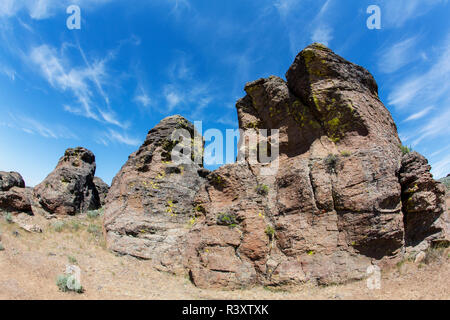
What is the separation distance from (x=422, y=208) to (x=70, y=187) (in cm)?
2297

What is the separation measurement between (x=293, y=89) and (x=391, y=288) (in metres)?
11.5

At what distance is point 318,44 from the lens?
15109 millimetres

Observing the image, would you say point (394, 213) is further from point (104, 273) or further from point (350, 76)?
point (104, 273)

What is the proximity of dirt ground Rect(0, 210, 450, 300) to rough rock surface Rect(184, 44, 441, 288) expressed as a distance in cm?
67

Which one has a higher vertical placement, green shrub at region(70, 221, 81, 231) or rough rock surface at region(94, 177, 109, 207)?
rough rock surface at region(94, 177, 109, 207)

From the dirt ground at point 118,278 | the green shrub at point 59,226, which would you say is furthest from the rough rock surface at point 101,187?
the dirt ground at point 118,278

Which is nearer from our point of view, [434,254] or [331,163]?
[434,254]

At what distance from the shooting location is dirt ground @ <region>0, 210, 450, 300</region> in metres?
8.91

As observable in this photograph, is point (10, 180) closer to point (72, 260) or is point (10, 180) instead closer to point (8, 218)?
point (8, 218)

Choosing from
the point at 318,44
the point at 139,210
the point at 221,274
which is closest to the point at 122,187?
the point at 139,210

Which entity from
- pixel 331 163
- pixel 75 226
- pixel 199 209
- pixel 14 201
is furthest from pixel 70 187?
pixel 331 163

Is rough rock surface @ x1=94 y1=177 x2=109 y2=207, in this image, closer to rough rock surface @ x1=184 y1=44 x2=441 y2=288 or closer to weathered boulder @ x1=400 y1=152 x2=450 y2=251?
rough rock surface @ x1=184 y1=44 x2=441 y2=288

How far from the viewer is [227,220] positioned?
44.8 feet

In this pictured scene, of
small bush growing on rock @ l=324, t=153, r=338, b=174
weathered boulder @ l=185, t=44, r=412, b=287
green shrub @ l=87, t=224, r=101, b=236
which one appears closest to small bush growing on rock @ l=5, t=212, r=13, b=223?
green shrub @ l=87, t=224, r=101, b=236
